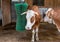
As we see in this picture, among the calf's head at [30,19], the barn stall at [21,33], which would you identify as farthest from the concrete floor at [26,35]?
the calf's head at [30,19]

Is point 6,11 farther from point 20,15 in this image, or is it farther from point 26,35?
point 20,15

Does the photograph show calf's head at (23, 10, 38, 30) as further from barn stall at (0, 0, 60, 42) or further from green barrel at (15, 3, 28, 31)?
barn stall at (0, 0, 60, 42)

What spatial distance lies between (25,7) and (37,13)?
0.84 feet

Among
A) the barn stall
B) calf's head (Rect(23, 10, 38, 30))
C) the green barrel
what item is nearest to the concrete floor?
the barn stall

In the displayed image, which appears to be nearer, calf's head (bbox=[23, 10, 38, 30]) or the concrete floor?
calf's head (bbox=[23, 10, 38, 30])

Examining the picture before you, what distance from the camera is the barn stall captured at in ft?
10.9

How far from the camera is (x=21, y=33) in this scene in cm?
373

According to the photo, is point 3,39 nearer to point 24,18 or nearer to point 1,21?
point 24,18

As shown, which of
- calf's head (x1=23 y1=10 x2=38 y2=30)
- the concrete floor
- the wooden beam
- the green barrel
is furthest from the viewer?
the wooden beam

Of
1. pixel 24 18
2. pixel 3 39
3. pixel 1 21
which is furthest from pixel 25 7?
pixel 1 21

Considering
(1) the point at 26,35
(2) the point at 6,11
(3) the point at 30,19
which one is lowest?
(1) the point at 26,35

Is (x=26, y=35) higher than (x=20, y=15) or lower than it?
lower

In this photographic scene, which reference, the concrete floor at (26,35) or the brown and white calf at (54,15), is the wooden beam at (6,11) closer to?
the concrete floor at (26,35)

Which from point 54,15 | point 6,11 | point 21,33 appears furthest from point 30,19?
point 6,11
